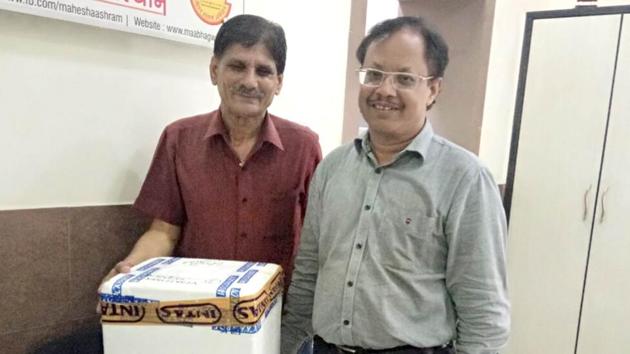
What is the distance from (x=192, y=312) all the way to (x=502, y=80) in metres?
2.48

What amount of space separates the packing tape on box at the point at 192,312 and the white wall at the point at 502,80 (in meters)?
2.22

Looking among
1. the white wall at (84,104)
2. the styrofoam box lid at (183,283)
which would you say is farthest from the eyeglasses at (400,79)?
the white wall at (84,104)

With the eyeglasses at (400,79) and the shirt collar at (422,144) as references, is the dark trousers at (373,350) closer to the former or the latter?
the shirt collar at (422,144)

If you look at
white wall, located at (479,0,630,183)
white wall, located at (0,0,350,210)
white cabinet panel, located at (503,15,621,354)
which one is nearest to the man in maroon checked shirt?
white wall, located at (0,0,350,210)

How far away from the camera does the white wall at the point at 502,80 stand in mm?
2742

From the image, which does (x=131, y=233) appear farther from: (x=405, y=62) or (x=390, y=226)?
(x=405, y=62)

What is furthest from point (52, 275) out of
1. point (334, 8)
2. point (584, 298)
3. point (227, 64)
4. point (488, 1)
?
point (584, 298)

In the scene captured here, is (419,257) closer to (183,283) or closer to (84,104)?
(183,283)

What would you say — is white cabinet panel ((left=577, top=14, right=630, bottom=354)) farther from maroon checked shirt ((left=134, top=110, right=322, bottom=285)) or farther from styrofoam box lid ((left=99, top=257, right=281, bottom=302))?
styrofoam box lid ((left=99, top=257, right=281, bottom=302))

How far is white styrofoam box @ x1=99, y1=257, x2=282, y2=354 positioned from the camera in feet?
3.04

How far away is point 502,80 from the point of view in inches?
111

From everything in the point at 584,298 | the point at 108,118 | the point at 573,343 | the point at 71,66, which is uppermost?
the point at 71,66

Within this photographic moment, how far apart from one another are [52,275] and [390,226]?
97 cm

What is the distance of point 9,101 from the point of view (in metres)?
1.24
